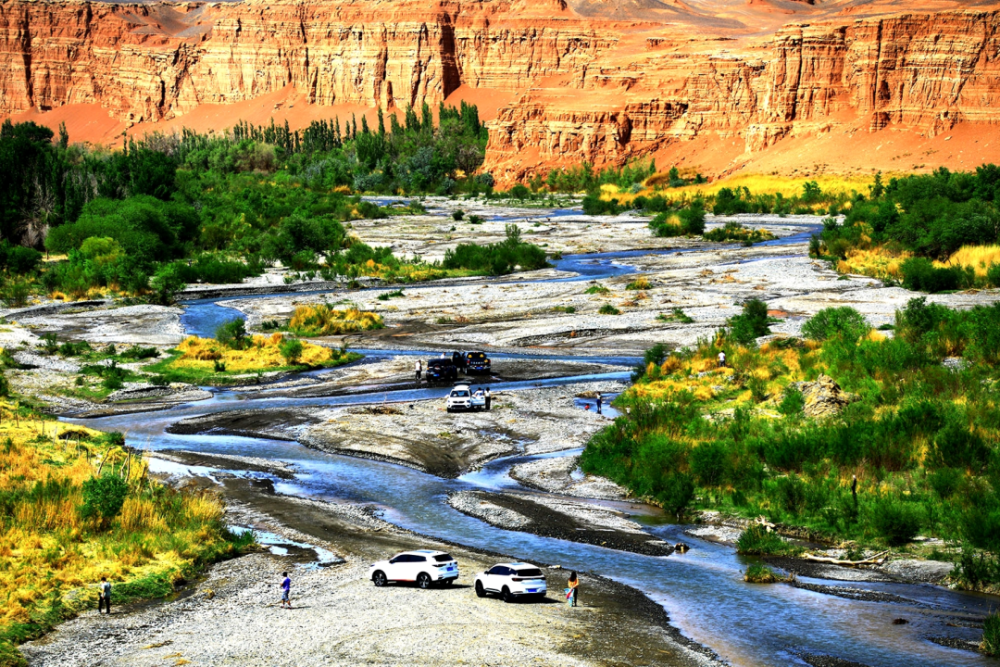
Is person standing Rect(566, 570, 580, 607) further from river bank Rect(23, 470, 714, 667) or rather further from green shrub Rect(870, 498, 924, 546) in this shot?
green shrub Rect(870, 498, 924, 546)

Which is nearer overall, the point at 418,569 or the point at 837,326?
the point at 418,569

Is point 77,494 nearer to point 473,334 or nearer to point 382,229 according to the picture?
point 473,334

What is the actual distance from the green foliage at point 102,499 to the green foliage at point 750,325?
32.7 m

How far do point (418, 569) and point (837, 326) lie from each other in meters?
31.2

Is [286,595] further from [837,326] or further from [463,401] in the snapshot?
[837,326]

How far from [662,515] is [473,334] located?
33.2 m

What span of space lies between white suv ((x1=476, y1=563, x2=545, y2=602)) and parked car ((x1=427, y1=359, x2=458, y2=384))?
92.2 feet

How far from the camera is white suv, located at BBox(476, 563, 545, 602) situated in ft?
91.7

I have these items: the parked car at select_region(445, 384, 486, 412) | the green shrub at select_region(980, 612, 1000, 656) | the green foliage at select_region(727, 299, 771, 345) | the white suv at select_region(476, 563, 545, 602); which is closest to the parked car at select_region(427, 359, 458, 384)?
the parked car at select_region(445, 384, 486, 412)

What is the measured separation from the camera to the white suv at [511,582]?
2795 centimetres

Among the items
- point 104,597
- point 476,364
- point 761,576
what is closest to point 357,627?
point 104,597

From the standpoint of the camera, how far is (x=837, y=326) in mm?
54438

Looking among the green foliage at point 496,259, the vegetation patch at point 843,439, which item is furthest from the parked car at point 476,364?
the green foliage at point 496,259

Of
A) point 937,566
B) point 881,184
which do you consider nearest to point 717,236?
point 881,184
